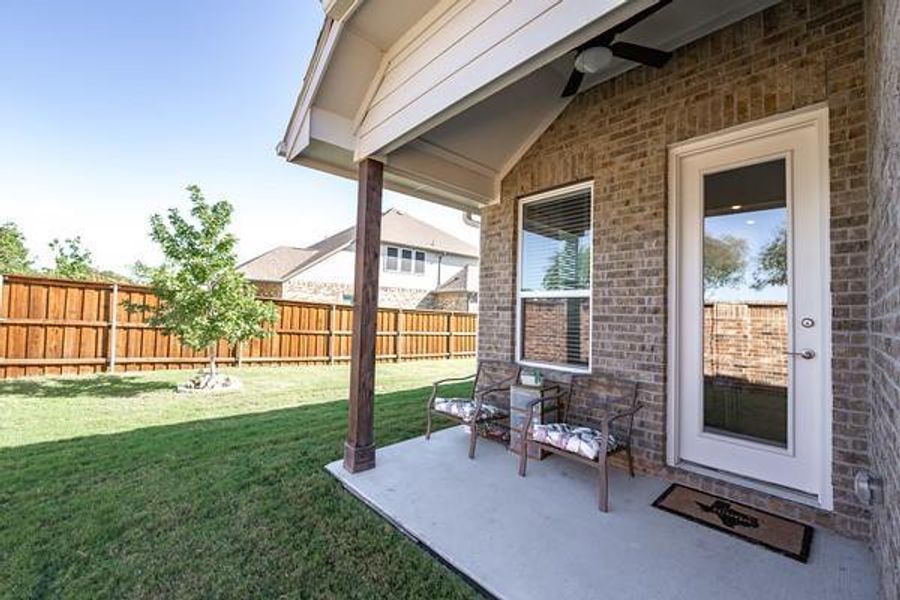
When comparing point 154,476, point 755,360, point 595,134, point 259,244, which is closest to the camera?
point 755,360

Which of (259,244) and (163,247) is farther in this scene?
(259,244)

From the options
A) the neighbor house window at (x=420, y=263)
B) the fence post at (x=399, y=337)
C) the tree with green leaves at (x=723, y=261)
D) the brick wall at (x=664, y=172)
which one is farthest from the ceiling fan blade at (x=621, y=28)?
the neighbor house window at (x=420, y=263)

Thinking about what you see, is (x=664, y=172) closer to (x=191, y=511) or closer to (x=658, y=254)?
(x=658, y=254)

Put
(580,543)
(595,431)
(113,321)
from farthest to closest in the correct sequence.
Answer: (113,321), (595,431), (580,543)

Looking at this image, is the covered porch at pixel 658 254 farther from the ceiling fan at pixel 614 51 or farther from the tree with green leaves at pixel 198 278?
the tree with green leaves at pixel 198 278

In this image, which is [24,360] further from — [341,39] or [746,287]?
[746,287]

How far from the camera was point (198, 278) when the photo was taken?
681cm

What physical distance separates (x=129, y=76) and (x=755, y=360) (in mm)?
10191

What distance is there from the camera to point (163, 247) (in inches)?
262

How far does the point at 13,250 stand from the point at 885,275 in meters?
29.7

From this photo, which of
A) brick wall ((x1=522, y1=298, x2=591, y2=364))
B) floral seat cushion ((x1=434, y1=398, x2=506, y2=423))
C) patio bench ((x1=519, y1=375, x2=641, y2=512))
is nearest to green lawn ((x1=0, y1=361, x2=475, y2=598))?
floral seat cushion ((x1=434, y1=398, x2=506, y2=423))

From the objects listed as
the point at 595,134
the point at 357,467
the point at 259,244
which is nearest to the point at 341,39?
the point at 595,134

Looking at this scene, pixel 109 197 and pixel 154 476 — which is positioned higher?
pixel 109 197

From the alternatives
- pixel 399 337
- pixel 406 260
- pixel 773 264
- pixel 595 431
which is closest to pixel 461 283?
pixel 406 260
